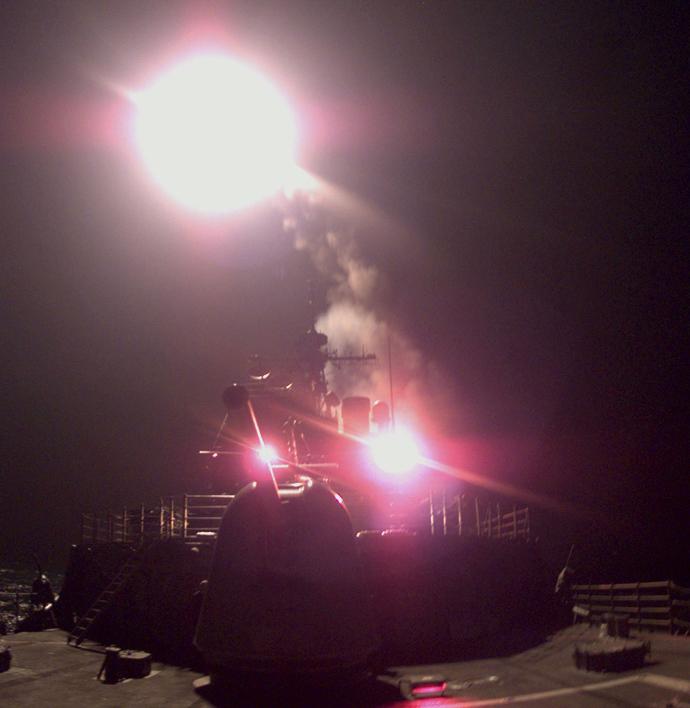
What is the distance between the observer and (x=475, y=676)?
10680mm

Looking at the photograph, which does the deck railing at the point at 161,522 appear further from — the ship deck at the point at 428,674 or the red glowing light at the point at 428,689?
the red glowing light at the point at 428,689

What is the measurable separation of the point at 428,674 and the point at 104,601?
11.5 metres

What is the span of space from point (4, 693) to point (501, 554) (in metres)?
16.3

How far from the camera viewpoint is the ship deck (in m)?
7.17

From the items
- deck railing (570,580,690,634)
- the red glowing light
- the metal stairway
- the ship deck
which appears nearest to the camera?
the ship deck

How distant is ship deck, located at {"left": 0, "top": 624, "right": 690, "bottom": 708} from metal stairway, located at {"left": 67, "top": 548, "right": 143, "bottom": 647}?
8.12 feet

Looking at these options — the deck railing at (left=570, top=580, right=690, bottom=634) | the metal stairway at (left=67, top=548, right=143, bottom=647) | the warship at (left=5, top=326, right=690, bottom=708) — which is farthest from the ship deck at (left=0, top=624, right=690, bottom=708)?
the metal stairway at (left=67, top=548, right=143, bottom=647)

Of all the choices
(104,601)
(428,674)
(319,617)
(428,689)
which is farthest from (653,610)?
(104,601)

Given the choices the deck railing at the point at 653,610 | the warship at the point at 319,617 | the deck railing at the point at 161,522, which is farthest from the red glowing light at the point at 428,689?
the deck railing at the point at 161,522

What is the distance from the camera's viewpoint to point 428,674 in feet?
37.0

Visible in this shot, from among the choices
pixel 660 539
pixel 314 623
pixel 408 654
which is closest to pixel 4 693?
pixel 314 623

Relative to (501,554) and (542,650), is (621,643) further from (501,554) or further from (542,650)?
(501,554)

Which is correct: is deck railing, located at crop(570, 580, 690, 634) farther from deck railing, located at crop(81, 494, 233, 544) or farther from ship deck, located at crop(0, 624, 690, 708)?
deck railing, located at crop(81, 494, 233, 544)

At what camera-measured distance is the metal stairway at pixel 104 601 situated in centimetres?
1680
